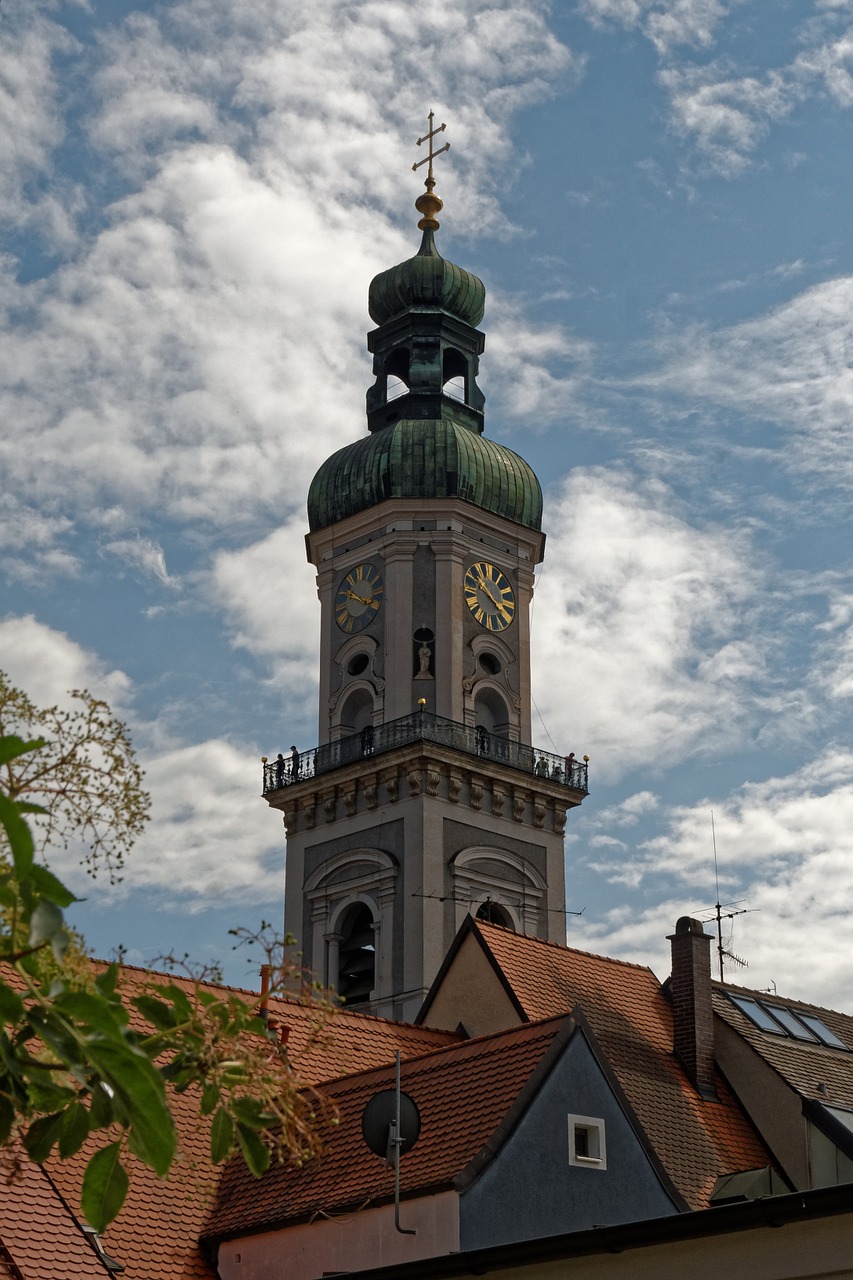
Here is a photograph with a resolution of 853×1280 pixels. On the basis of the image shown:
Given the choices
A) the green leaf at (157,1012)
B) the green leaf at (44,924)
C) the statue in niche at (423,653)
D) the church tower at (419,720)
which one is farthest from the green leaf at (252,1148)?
the statue in niche at (423,653)

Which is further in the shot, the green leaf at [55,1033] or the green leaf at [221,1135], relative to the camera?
the green leaf at [221,1135]

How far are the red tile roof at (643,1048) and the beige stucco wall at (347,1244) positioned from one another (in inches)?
289

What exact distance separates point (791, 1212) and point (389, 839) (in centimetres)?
3301

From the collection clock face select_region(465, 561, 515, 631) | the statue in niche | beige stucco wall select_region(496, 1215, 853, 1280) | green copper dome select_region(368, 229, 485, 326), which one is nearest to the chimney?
beige stucco wall select_region(496, 1215, 853, 1280)

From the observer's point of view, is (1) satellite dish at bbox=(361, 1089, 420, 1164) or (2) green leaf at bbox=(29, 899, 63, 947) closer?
(2) green leaf at bbox=(29, 899, 63, 947)

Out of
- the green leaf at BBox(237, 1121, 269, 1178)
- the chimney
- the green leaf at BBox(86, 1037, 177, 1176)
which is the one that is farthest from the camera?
the chimney

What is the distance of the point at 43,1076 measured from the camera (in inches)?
199

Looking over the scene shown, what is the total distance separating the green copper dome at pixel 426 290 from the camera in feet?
181

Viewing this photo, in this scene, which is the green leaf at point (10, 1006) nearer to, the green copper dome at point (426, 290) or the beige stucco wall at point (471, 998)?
the beige stucco wall at point (471, 998)

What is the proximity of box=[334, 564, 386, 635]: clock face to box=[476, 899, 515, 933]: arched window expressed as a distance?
780 cm

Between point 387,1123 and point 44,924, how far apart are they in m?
14.6

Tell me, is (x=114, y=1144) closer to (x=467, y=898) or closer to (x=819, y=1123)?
(x=819, y=1123)

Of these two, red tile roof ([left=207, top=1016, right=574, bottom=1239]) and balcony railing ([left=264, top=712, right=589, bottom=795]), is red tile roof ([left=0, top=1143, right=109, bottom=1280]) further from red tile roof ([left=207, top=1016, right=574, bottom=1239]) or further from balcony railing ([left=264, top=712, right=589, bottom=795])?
balcony railing ([left=264, top=712, right=589, bottom=795])

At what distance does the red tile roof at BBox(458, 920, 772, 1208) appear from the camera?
26.8 m
